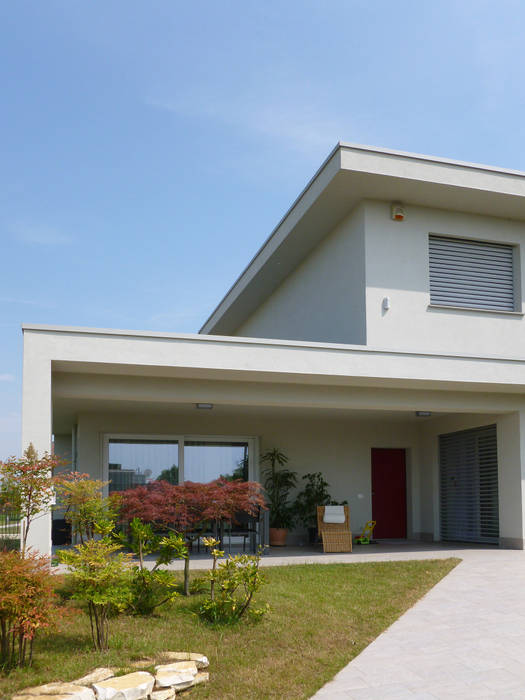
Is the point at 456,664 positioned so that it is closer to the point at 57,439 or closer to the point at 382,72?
the point at 382,72

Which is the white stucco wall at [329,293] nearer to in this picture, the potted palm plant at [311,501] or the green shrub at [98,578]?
the potted palm plant at [311,501]

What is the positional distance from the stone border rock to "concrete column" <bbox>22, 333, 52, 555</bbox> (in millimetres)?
4436

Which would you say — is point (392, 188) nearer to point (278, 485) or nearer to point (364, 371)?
point (364, 371)

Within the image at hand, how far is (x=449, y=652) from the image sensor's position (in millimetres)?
6641

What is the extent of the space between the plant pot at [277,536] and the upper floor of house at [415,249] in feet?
14.1

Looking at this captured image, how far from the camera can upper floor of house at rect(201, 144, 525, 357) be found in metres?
13.5

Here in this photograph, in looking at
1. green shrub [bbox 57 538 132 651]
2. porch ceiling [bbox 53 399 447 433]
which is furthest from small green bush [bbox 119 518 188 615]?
porch ceiling [bbox 53 399 447 433]

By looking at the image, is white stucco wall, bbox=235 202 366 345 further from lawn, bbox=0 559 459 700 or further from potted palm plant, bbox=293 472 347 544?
lawn, bbox=0 559 459 700

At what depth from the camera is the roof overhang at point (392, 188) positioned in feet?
42.8

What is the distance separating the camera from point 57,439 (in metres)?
23.1

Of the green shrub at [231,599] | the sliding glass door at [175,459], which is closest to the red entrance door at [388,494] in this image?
the sliding glass door at [175,459]

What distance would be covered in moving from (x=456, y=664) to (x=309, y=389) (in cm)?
681

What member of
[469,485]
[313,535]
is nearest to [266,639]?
[313,535]

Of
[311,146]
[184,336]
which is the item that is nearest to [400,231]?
[311,146]
